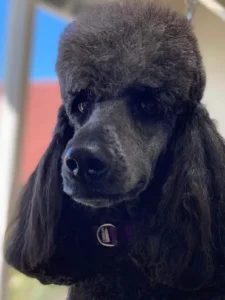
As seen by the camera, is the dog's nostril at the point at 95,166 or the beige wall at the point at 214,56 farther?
the beige wall at the point at 214,56

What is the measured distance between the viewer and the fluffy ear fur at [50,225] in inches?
35.9

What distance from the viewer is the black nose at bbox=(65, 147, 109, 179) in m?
0.76

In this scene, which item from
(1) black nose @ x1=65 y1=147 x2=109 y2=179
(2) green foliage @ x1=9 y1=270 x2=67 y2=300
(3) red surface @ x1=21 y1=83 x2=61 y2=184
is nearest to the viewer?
(1) black nose @ x1=65 y1=147 x2=109 y2=179

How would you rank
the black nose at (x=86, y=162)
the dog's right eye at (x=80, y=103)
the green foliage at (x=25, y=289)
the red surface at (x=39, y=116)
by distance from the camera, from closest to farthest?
the black nose at (x=86, y=162) < the dog's right eye at (x=80, y=103) < the green foliage at (x=25, y=289) < the red surface at (x=39, y=116)

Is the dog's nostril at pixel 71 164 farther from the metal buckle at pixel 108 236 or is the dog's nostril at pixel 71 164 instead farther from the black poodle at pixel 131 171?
the metal buckle at pixel 108 236

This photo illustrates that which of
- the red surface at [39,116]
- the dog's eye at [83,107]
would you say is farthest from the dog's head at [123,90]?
the red surface at [39,116]

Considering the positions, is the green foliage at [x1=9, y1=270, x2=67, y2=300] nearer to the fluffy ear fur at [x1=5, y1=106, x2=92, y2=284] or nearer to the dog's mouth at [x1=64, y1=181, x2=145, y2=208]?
the fluffy ear fur at [x1=5, y1=106, x2=92, y2=284]

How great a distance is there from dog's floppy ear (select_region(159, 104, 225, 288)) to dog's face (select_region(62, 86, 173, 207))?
4 centimetres

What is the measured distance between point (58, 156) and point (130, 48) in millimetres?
227

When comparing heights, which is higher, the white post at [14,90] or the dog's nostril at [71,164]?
the dog's nostril at [71,164]

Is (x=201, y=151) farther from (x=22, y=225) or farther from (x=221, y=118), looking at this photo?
(x=221, y=118)

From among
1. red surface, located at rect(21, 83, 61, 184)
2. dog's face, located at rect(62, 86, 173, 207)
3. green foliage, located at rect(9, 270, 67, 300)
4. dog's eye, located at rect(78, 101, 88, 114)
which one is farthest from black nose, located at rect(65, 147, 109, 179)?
red surface, located at rect(21, 83, 61, 184)

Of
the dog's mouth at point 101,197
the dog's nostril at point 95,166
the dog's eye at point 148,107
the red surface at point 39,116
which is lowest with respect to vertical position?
the red surface at point 39,116

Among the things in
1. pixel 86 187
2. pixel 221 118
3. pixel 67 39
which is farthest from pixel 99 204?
pixel 221 118
